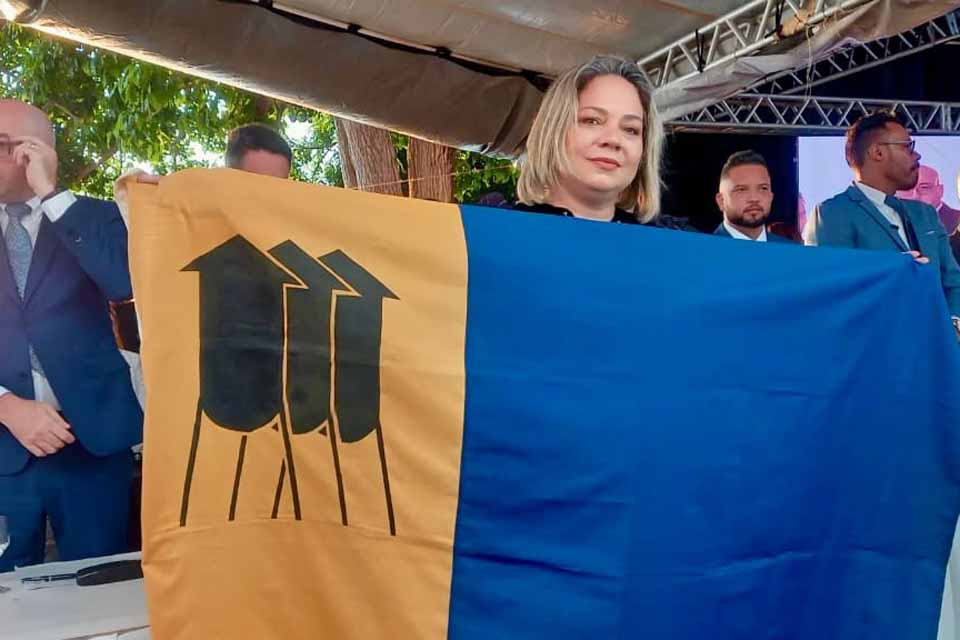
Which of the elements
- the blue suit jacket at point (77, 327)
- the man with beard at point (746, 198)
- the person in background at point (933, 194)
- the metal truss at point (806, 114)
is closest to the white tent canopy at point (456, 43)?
the man with beard at point (746, 198)

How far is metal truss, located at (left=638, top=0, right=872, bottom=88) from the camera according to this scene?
11.4 ft

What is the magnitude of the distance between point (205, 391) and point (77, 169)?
852 cm

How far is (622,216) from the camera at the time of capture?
75.0 inches

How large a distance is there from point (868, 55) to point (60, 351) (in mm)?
7250

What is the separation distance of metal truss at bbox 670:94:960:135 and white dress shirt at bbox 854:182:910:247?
11.8 ft

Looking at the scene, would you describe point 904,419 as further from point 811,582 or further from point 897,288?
point 811,582

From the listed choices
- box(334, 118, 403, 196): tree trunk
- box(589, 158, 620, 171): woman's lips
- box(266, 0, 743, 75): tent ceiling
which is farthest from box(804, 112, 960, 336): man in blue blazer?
box(334, 118, 403, 196): tree trunk

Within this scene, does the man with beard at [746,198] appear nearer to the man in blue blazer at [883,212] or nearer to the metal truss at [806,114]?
the man in blue blazer at [883,212]

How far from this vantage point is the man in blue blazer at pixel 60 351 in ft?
6.76

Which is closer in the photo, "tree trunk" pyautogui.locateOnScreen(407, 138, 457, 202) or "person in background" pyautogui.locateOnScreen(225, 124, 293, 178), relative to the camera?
"person in background" pyautogui.locateOnScreen(225, 124, 293, 178)

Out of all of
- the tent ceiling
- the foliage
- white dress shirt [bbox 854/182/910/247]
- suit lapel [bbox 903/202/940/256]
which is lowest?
suit lapel [bbox 903/202/940/256]

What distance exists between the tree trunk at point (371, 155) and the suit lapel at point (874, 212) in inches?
112

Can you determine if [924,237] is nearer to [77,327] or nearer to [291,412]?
[291,412]

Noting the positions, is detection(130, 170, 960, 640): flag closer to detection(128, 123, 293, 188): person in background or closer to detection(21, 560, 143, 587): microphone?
detection(21, 560, 143, 587): microphone
